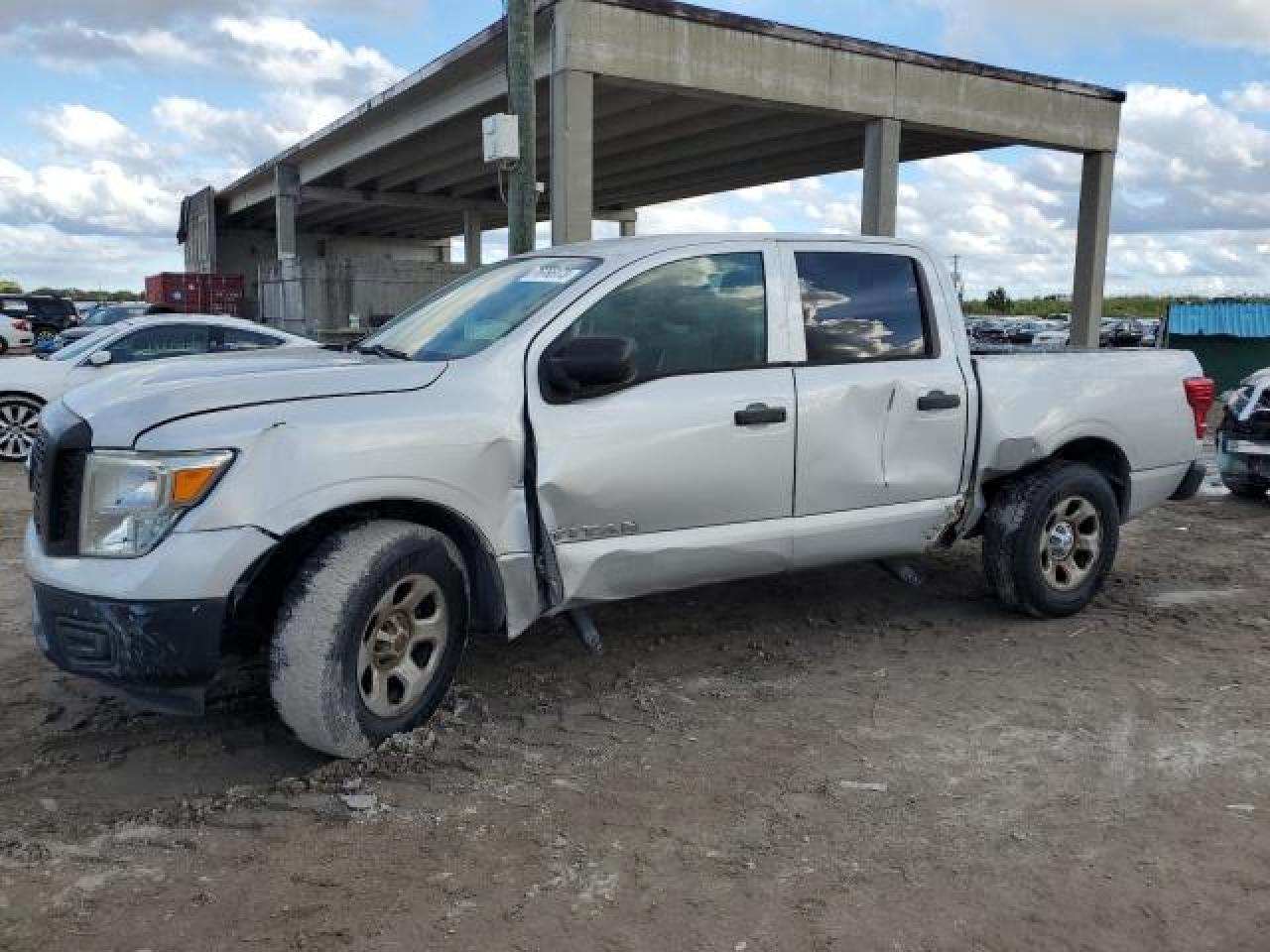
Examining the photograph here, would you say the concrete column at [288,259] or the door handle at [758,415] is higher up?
the concrete column at [288,259]

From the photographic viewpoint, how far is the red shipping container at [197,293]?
30547 mm

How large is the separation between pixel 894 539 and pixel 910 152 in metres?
19.7

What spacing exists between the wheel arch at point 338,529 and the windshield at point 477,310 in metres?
0.66

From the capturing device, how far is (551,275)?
14.5 feet

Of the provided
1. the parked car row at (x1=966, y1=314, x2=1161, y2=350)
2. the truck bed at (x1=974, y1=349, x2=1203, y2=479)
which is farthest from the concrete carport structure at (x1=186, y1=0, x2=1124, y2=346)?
the truck bed at (x1=974, y1=349, x2=1203, y2=479)

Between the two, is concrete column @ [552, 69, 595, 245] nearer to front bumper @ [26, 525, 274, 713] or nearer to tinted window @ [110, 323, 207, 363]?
tinted window @ [110, 323, 207, 363]

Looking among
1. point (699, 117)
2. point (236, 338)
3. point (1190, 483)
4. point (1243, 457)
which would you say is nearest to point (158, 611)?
point (1190, 483)

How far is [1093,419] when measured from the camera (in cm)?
550

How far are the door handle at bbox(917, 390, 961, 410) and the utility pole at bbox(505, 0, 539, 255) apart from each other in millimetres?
5109

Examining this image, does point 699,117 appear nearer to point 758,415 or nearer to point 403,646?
point 758,415

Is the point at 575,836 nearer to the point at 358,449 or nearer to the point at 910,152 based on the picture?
the point at 358,449

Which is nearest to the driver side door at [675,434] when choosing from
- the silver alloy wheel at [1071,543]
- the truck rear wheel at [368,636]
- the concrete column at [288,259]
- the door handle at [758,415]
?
the door handle at [758,415]

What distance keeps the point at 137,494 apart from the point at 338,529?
644mm

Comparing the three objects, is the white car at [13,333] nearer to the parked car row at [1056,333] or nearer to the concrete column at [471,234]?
the concrete column at [471,234]
